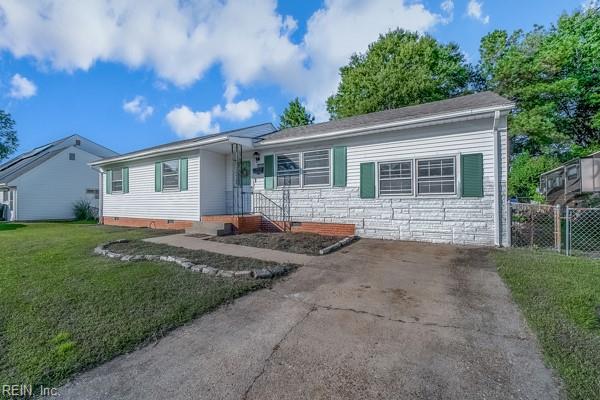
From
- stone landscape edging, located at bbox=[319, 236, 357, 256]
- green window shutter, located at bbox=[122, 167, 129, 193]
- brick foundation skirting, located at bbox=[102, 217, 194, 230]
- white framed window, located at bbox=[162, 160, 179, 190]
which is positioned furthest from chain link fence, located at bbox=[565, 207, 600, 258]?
→ green window shutter, located at bbox=[122, 167, 129, 193]

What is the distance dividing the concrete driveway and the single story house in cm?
861

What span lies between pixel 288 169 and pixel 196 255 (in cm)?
471

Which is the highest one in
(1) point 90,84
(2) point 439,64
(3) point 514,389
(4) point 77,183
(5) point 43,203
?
(2) point 439,64

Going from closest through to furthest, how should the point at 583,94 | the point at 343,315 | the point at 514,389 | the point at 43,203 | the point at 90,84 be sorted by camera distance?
the point at 514,389
the point at 343,315
the point at 90,84
the point at 583,94
the point at 43,203

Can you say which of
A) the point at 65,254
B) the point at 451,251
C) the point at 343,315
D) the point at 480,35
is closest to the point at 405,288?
the point at 343,315

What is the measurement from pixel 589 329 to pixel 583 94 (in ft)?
63.4

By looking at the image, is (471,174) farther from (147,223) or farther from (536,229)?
(147,223)

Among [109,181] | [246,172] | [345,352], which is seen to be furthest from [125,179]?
[345,352]

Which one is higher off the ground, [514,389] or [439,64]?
[439,64]

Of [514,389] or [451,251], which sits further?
[451,251]

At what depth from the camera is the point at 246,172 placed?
412 inches

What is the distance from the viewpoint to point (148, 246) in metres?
6.93

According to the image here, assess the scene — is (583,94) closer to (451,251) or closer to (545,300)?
(451,251)

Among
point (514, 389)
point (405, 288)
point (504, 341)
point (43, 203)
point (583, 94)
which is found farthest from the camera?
point (43, 203)
